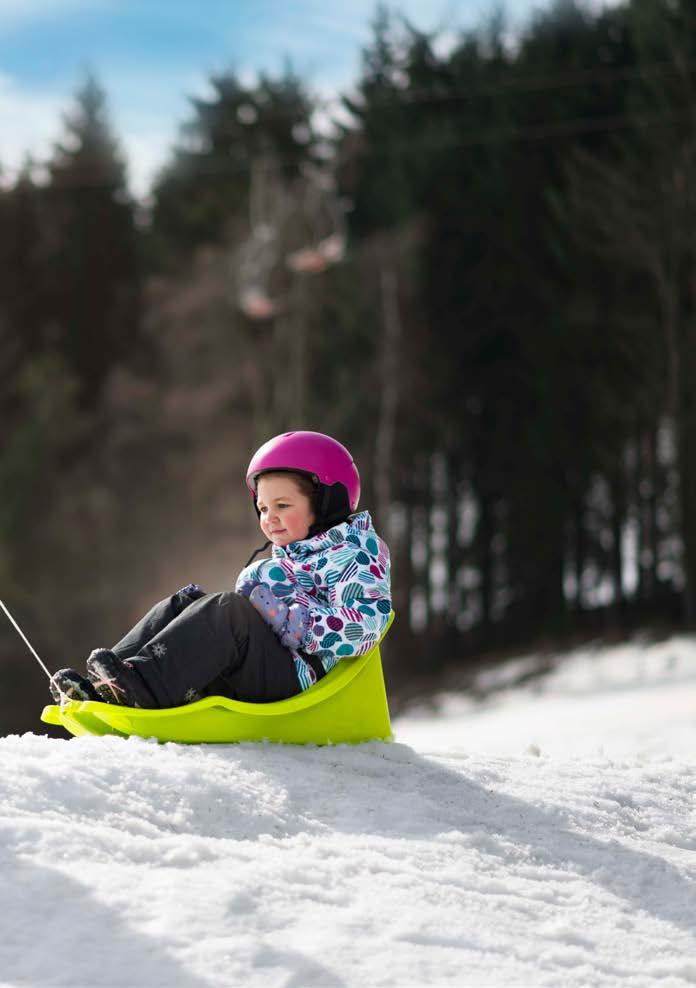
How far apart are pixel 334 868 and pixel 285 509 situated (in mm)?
1727

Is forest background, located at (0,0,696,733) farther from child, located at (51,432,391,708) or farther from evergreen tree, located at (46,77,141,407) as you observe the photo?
child, located at (51,432,391,708)

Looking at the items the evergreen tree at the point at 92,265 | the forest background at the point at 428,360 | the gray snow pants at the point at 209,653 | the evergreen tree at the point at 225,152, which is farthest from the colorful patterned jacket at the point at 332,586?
the evergreen tree at the point at 92,265

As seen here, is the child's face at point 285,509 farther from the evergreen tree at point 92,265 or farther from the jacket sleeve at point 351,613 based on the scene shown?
the evergreen tree at point 92,265

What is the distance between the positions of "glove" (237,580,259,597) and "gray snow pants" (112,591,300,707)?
103 mm

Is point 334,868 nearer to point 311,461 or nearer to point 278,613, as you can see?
point 278,613

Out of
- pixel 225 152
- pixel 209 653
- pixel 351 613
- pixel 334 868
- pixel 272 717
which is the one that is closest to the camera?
pixel 334 868

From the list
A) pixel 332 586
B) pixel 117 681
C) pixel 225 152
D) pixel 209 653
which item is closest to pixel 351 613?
pixel 332 586

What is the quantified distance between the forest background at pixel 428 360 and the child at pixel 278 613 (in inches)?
541

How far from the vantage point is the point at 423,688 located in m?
19.9

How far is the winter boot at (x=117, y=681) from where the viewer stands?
4.17 m

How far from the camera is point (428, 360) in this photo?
2217 cm

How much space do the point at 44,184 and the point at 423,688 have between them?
1546 centimetres

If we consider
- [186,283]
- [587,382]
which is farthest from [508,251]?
[186,283]

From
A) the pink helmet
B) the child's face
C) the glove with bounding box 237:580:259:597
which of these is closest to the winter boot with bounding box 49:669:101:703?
the glove with bounding box 237:580:259:597
